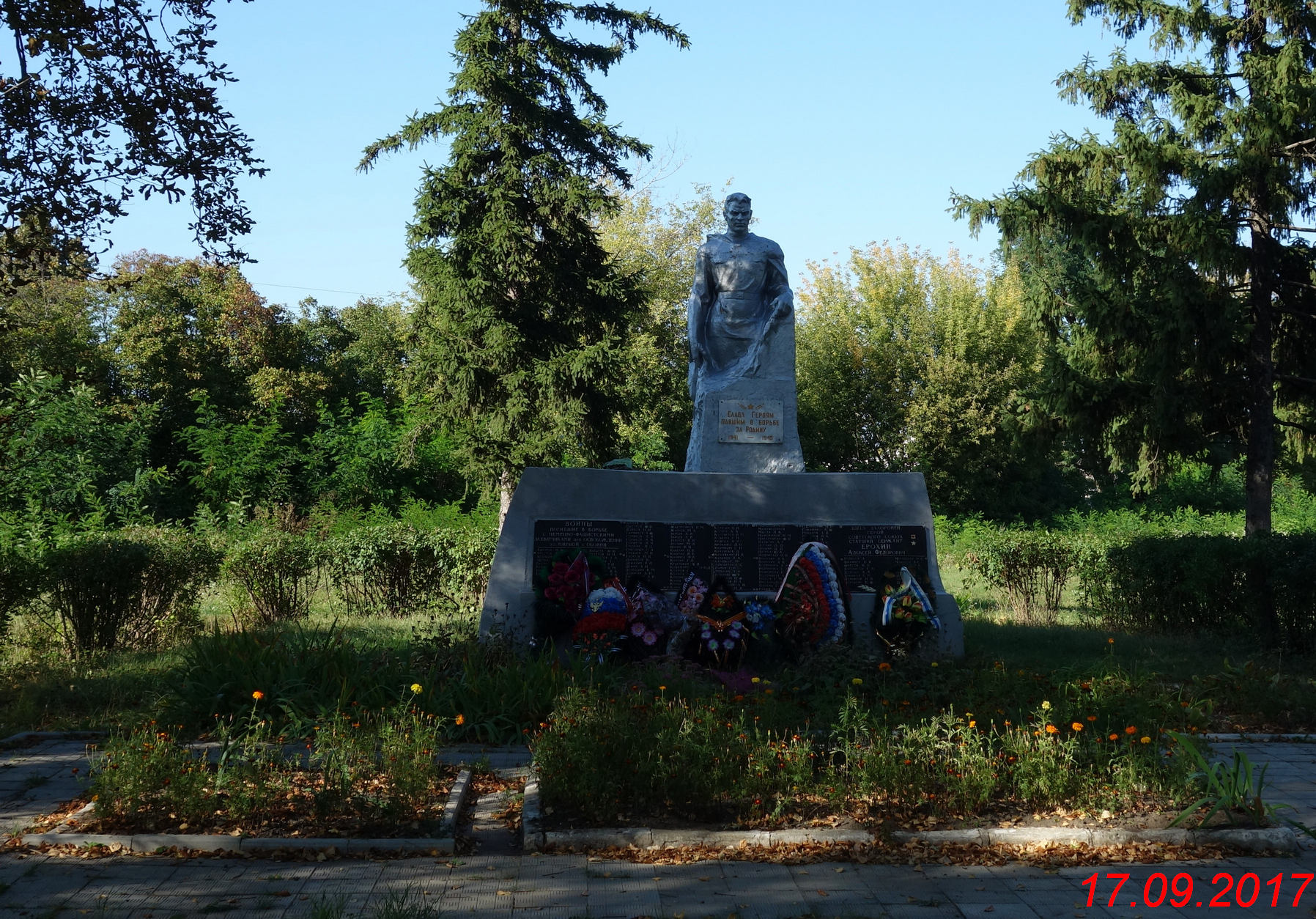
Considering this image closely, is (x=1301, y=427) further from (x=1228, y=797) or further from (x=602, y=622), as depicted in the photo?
(x=1228, y=797)

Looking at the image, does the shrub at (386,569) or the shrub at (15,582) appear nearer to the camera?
the shrub at (15,582)

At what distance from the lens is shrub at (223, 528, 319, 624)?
39.7 ft

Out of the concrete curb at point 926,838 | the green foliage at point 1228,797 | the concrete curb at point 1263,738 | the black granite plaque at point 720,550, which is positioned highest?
the black granite plaque at point 720,550

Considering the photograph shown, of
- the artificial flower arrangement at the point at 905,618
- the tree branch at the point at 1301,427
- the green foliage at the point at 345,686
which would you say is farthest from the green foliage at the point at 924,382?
the green foliage at the point at 345,686

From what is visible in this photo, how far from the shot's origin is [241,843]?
192 inches

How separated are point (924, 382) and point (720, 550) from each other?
76.6 feet

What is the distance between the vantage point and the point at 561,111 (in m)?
21.1

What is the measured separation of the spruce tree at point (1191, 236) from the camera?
1357cm

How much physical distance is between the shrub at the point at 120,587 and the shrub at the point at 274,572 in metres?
0.70

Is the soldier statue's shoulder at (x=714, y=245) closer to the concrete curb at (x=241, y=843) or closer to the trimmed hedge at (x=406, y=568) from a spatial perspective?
the trimmed hedge at (x=406, y=568)

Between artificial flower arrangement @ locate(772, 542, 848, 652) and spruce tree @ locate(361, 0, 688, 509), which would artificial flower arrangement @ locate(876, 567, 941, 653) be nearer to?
artificial flower arrangement @ locate(772, 542, 848, 652)

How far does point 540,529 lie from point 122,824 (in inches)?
182

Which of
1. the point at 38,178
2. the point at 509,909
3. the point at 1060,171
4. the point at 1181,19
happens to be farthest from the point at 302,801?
the point at 1181,19
